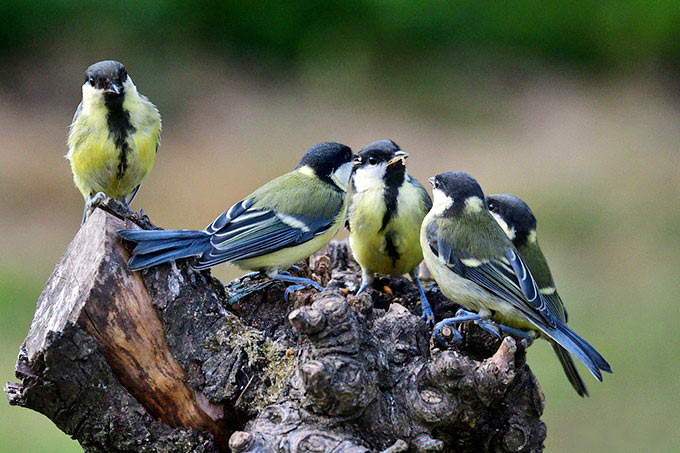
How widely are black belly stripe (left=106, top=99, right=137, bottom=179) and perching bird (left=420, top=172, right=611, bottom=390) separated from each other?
1062 mm

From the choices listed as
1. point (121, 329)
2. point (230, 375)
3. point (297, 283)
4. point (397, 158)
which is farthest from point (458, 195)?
point (121, 329)

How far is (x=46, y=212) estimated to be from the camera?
5414 mm

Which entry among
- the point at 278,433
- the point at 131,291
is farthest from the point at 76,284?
the point at 278,433

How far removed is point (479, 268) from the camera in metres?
2.34

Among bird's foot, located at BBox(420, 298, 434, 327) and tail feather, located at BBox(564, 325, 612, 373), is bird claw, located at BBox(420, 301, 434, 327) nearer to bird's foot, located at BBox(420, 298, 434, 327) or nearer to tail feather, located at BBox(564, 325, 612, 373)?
bird's foot, located at BBox(420, 298, 434, 327)

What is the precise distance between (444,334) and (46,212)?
400 centimetres

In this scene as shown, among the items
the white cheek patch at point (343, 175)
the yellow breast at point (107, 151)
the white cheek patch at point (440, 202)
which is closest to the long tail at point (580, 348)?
the white cheek patch at point (440, 202)

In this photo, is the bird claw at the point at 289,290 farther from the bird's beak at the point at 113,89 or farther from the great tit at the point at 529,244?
the bird's beak at the point at 113,89

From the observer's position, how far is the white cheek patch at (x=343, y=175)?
2.67m

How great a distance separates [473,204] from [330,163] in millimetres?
525

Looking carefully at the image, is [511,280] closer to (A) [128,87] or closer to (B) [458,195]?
(B) [458,195]

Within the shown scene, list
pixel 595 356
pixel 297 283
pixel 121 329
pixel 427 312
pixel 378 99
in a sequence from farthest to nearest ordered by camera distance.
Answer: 1. pixel 378 99
2. pixel 427 312
3. pixel 297 283
4. pixel 595 356
5. pixel 121 329

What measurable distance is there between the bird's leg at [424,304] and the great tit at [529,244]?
1.19 feet

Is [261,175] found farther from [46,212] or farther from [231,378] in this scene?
[231,378]
